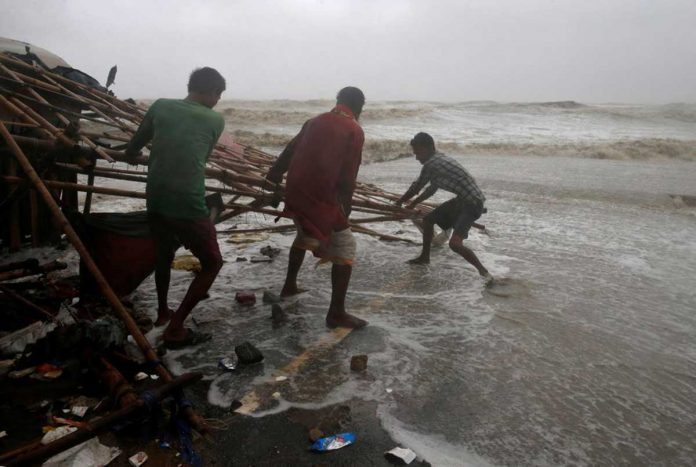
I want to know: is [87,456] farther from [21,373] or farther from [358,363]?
[358,363]

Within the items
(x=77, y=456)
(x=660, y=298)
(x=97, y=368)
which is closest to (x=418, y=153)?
(x=660, y=298)

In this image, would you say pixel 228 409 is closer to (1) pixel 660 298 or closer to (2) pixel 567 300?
(2) pixel 567 300

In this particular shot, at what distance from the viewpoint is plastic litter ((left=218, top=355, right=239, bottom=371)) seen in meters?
2.89

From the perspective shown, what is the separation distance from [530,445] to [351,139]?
221cm

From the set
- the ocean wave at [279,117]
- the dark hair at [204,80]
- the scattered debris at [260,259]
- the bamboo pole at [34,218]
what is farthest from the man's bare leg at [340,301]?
the ocean wave at [279,117]

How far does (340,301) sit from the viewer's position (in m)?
3.56

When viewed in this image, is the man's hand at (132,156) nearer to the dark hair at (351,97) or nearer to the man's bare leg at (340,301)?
the dark hair at (351,97)

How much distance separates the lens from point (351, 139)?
129 inches

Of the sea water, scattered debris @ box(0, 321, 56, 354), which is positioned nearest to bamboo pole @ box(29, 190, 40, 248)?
the sea water

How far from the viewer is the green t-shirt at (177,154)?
289cm

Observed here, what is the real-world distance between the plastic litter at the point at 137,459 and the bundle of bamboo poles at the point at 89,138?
183 centimetres

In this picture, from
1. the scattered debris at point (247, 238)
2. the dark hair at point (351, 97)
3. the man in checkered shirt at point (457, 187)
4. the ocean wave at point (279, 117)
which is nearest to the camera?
the dark hair at point (351, 97)

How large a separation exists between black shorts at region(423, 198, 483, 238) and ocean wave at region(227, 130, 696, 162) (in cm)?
1340

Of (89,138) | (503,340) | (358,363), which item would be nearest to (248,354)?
(358,363)
